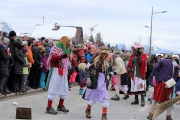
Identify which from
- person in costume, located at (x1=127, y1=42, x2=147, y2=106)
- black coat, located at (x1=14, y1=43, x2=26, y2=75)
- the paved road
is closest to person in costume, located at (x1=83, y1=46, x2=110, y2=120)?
the paved road

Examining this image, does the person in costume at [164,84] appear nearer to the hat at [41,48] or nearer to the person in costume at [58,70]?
the person in costume at [58,70]

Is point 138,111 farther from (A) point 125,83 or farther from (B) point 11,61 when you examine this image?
(B) point 11,61

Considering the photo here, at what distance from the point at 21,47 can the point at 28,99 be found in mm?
1628

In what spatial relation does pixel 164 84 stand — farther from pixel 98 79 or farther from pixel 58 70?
pixel 58 70

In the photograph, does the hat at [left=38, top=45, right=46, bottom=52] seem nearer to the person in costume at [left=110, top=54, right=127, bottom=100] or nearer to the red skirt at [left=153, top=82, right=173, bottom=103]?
the person in costume at [left=110, top=54, right=127, bottom=100]

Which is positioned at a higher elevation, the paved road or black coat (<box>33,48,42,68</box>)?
black coat (<box>33,48,42,68</box>)

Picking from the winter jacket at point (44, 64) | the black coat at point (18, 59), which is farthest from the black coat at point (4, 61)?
the winter jacket at point (44, 64)

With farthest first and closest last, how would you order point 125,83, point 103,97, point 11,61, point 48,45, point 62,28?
point 62,28 < point 48,45 < point 125,83 < point 11,61 < point 103,97

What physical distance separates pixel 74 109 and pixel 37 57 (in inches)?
146

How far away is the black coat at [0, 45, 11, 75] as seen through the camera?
11039 mm

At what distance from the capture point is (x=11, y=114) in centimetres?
901

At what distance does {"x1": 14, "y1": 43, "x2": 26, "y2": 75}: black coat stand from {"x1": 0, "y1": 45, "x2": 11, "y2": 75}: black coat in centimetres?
67

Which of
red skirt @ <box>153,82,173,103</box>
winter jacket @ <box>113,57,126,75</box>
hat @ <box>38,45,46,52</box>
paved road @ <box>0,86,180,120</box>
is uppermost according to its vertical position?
hat @ <box>38,45,46,52</box>

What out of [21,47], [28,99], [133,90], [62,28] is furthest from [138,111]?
[62,28]
